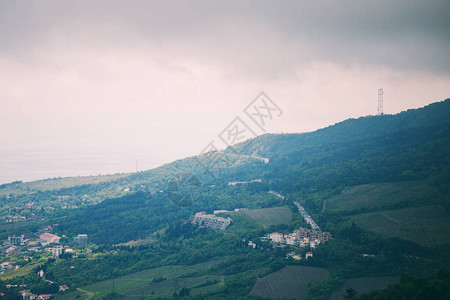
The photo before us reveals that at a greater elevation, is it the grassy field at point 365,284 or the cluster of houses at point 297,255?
the cluster of houses at point 297,255

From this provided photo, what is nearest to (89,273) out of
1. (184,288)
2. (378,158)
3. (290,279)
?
(184,288)

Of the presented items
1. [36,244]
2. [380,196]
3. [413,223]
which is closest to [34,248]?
[36,244]

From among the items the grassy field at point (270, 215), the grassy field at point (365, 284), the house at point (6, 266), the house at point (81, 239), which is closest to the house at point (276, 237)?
the grassy field at point (270, 215)

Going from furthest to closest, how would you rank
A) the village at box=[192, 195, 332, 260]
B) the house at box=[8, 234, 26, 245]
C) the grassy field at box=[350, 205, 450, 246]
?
1. the house at box=[8, 234, 26, 245]
2. the village at box=[192, 195, 332, 260]
3. the grassy field at box=[350, 205, 450, 246]

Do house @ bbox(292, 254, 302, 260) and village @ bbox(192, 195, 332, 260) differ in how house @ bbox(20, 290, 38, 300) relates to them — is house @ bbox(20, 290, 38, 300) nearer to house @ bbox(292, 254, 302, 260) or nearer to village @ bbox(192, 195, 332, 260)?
village @ bbox(192, 195, 332, 260)

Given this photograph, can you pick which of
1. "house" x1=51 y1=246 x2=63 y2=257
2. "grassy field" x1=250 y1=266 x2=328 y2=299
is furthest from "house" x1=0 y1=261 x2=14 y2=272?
"grassy field" x1=250 y1=266 x2=328 y2=299

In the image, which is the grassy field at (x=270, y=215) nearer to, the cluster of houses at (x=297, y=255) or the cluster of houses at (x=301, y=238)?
the cluster of houses at (x=301, y=238)
